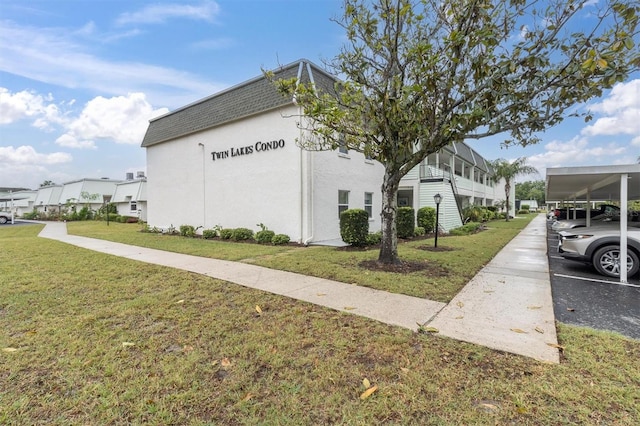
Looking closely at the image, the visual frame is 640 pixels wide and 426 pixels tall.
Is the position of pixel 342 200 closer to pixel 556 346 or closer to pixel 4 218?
pixel 556 346

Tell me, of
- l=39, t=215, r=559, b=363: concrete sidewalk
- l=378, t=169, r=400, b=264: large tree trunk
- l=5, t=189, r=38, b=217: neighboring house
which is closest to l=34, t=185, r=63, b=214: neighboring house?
l=5, t=189, r=38, b=217: neighboring house

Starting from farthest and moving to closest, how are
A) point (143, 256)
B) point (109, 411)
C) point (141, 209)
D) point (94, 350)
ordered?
point (141, 209) → point (143, 256) → point (94, 350) → point (109, 411)

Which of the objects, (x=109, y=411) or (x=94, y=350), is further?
(x=94, y=350)

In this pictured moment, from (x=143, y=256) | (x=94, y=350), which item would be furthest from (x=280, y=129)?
(x=94, y=350)

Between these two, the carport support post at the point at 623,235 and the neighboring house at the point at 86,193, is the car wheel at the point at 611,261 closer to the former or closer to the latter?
the carport support post at the point at 623,235

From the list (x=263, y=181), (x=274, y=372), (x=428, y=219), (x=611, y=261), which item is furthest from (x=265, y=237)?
(x=611, y=261)

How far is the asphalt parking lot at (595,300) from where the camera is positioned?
13.4ft

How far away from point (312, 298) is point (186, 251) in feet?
21.8

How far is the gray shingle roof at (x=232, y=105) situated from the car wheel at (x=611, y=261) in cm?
839

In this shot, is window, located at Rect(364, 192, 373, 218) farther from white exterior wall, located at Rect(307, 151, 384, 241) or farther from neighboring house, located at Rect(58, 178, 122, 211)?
neighboring house, located at Rect(58, 178, 122, 211)

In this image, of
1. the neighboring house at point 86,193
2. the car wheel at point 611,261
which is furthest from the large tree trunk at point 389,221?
the neighboring house at point 86,193

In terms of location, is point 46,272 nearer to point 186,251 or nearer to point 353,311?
point 186,251

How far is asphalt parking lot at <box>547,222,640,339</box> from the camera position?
4082mm

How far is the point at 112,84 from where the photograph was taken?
497 inches
